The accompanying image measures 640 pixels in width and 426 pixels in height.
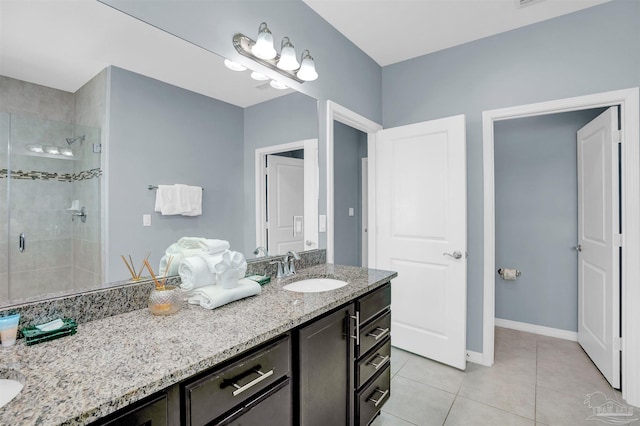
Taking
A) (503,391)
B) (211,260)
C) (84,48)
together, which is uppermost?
(84,48)

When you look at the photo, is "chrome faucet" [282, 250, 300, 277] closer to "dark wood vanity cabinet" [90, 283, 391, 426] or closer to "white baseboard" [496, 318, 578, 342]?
"dark wood vanity cabinet" [90, 283, 391, 426]

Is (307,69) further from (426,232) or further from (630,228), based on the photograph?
(630,228)

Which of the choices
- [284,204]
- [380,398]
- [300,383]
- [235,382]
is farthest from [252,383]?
[284,204]

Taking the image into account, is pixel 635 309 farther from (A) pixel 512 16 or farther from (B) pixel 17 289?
(B) pixel 17 289

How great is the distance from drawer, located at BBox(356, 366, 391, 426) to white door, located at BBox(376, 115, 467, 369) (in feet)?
3.13

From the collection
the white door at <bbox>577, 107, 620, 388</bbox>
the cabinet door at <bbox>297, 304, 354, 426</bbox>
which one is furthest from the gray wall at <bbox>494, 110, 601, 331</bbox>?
the cabinet door at <bbox>297, 304, 354, 426</bbox>

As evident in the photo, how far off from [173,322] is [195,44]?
4.03ft

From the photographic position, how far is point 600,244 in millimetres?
2389

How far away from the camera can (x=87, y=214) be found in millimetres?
1086

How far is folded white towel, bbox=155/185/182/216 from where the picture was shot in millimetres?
1315

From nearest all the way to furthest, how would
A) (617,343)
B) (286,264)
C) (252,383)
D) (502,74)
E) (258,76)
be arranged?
(252,383) < (258,76) < (286,264) < (617,343) < (502,74)

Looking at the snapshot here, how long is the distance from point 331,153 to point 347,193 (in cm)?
158

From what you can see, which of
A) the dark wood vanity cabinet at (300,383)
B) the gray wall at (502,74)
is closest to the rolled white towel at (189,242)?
the dark wood vanity cabinet at (300,383)

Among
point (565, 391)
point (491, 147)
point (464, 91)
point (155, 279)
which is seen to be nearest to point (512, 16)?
point (464, 91)
